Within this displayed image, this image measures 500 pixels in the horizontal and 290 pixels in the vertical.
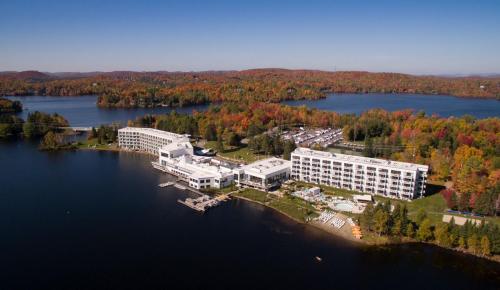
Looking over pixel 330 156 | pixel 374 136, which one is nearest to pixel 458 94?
pixel 374 136

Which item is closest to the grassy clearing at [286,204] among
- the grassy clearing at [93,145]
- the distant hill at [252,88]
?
the grassy clearing at [93,145]

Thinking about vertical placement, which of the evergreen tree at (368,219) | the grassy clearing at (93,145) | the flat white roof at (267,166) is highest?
the flat white roof at (267,166)

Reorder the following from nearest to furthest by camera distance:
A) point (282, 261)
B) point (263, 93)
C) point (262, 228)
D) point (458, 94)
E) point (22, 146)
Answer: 1. point (282, 261)
2. point (262, 228)
3. point (22, 146)
4. point (263, 93)
5. point (458, 94)

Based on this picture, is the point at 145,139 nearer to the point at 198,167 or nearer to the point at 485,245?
the point at 198,167

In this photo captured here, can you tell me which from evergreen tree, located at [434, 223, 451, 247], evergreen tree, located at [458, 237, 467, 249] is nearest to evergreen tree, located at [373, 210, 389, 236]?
evergreen tree, located at [434, 223, 451, 247]

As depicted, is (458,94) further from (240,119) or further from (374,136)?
(240,119)

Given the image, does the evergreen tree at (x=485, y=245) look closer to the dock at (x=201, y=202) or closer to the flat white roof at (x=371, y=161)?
the flat white roof at (x=371, y=161)

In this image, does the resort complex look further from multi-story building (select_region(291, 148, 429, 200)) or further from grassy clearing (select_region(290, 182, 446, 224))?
grassy clearing (select_region(290, 182, 446, 224))
